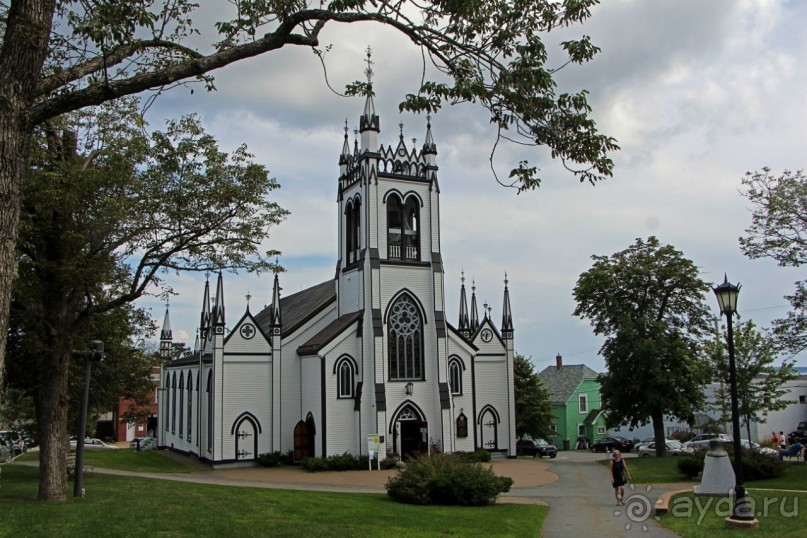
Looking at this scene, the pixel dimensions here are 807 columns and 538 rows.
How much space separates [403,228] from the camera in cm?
3769

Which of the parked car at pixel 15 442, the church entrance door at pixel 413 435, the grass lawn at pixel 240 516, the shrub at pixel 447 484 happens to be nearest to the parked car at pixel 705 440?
the church entrance door at pixel 413 435

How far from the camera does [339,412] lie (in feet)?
115

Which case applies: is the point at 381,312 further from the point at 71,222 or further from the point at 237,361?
the point at 71,222

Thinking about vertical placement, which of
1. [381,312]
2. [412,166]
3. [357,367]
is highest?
[412,166]

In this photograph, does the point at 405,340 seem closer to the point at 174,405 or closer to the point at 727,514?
the point at 174,405

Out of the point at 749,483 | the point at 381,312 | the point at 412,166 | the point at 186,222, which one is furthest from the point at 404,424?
the point at 186,222

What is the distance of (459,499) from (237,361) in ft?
68.6

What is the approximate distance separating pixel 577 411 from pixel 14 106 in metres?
63.1

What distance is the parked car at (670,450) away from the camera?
4141 cm

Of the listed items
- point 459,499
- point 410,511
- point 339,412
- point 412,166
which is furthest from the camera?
point 412,166

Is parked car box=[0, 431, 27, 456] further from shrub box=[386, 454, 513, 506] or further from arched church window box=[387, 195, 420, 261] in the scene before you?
shrub box=[386, 454, 513, 506]

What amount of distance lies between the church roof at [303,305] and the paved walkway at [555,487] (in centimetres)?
851
